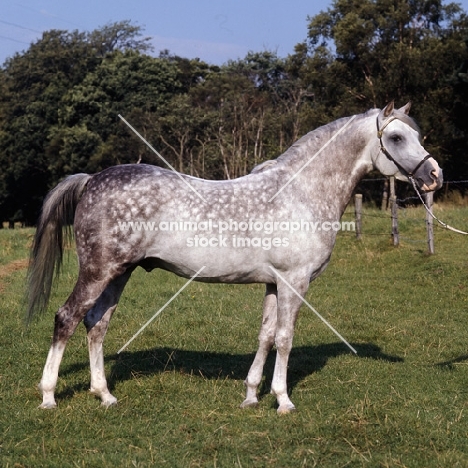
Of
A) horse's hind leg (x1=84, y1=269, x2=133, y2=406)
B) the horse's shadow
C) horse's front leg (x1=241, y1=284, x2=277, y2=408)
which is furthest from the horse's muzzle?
horse's hind leg (x1=84, y1=269, x2=133, y2=406)

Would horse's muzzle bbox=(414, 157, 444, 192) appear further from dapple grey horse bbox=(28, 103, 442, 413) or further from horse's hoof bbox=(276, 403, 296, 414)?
horse's hoof bbox=(276, 403, 296, 414)

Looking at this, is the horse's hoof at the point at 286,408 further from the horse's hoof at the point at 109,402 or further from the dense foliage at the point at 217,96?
the dense foliage at the point at 217,96

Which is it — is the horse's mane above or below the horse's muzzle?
above

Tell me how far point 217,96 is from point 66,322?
1614 inches

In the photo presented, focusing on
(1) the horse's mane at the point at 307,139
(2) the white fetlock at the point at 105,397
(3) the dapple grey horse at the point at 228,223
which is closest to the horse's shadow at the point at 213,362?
(2) the white fetlock at the point at 105,397

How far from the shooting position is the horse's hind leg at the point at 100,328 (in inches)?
234

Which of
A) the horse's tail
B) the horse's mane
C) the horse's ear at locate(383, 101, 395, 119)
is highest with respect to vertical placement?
the horse's ear at locate(383, 101, 395, 119)

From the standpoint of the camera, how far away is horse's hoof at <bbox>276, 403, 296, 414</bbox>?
18.4 ft

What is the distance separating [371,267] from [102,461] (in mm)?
11019

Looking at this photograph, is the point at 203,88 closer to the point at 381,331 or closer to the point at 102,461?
the point at 381,331

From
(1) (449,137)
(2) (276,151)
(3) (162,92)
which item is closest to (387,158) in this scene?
(1) (449,137)

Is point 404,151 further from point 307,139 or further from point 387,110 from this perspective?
point 307,139

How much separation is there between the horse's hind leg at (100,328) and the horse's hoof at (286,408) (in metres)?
1.45

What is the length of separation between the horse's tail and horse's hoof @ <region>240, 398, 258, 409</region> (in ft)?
6.38
